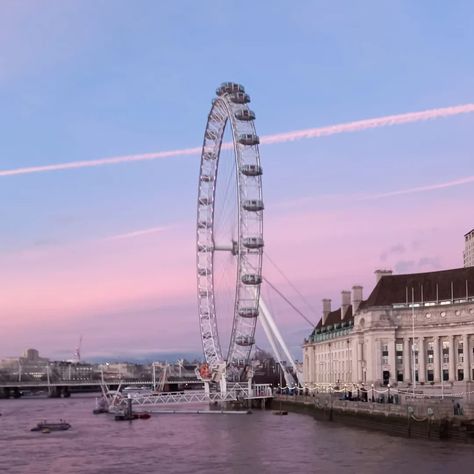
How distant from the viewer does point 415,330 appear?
86.7 meters

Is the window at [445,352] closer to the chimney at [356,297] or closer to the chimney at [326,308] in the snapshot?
the chimney at [356,297]

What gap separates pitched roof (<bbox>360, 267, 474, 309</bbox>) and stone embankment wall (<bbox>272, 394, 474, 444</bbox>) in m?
22.6

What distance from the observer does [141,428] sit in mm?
65812

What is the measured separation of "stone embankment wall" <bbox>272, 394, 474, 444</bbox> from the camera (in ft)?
154

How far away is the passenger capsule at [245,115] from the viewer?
76.6 m

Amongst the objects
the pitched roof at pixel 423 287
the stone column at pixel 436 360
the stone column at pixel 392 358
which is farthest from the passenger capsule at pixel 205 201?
the stone column at pixel 436 360

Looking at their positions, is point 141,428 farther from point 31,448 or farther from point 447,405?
point 447,405

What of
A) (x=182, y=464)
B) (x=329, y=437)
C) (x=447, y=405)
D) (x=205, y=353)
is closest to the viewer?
(x=182, y=464)

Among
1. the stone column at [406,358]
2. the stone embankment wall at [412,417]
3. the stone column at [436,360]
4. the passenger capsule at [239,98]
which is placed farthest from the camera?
the stone column at [406,358]

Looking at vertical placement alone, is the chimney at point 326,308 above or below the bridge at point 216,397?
above

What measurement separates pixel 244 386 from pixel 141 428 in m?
30.6

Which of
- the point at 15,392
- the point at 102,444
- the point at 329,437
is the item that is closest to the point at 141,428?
the point at 102,444

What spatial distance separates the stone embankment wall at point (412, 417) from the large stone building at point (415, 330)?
17076 millimetres

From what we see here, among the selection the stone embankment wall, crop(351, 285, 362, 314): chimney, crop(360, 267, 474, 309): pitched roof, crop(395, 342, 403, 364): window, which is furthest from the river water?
crop(351, 285, 362, 314): chimney
